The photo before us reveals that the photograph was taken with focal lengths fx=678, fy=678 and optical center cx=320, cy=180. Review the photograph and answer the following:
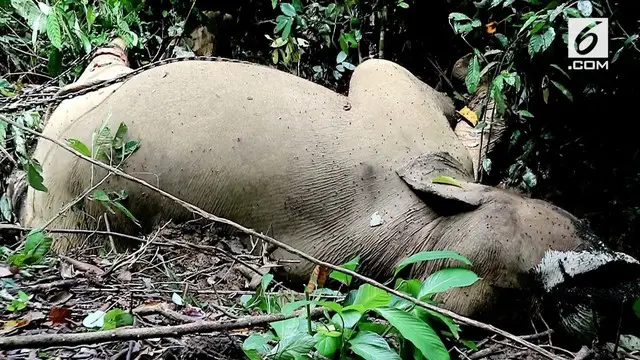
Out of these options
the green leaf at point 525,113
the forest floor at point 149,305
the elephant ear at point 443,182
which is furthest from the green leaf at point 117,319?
the green leaf at point 525,113

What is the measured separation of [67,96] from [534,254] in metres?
2.02

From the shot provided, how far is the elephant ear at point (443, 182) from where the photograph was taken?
97.1 inches

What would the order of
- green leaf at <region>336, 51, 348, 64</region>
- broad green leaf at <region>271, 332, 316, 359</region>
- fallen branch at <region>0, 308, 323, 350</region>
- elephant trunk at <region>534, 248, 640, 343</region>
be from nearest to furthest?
fallen branch at <region>0, 308, 323, 350</region>, broad green leaf at <region>271, 332, 316, 359</region>, elephant trunk at <region>534, 248, 640, 343</region>, green leaf at <region>336, 51, 348, 64</region>

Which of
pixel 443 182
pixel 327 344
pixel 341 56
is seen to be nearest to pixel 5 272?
pixel 327 344

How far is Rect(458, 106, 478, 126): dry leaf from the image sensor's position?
355 centimetres

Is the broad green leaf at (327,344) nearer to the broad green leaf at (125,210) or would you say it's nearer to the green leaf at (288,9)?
the broad green leaf at (125,210)

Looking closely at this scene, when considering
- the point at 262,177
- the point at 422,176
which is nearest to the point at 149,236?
the point at 262,177

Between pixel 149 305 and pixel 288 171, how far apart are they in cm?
86

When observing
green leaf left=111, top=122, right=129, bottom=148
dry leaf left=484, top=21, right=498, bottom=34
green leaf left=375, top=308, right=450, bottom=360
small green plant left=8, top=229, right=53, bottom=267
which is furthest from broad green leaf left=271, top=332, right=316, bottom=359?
dry leaf left=484, top=21, right=498, bottom=34

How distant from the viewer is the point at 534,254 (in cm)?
224

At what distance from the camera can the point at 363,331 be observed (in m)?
1.64

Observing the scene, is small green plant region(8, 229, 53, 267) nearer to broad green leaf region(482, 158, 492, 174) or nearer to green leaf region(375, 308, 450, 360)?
green leaf region(375, 308, 450, 360)

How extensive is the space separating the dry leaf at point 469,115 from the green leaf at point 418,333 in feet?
6.75

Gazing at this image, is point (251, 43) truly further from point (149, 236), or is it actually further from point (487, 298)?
point (487, 298)
